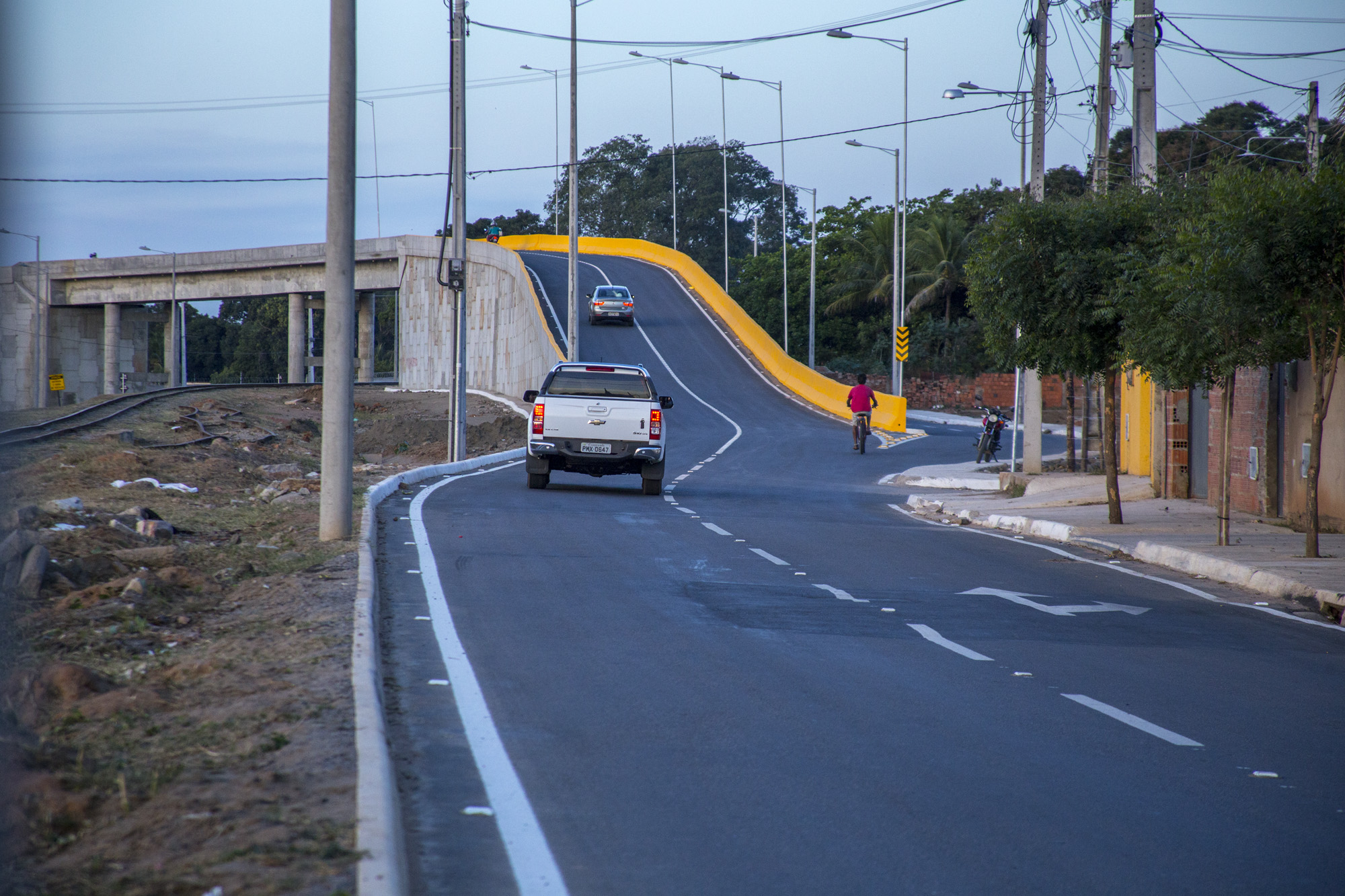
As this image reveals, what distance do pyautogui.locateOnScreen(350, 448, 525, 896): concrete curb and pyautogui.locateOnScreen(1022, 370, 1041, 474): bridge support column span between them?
17639mm

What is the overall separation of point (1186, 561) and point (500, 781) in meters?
10.5

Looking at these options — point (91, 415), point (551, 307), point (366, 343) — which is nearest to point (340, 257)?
point (91, 415)

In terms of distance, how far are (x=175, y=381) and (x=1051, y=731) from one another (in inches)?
2897

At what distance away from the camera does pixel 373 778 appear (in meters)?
4.53

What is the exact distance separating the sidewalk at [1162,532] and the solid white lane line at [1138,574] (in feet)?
1.68

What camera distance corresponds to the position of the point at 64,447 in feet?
73.5

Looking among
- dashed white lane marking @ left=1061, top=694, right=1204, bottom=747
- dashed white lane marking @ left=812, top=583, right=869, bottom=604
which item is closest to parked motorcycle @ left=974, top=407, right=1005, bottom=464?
dashed white lane marking @ left=812, top=583, right=869, bottom=604

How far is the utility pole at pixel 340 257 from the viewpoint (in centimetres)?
1212

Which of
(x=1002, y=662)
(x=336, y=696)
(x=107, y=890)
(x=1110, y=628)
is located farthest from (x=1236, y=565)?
(x=107, y=890)

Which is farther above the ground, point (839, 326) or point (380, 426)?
point (839, 326)

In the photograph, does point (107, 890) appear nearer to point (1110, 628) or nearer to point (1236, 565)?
point (1110, 628)

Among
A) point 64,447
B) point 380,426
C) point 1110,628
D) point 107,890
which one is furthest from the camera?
point 380,426

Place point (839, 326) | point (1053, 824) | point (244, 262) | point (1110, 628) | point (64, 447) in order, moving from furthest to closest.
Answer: point (839, 326) → point (244, 262) → point (64, 447) → point (1110, 628) → point (1053, 824)

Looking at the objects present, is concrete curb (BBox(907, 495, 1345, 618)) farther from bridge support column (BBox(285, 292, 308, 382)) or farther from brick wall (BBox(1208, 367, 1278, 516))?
A: bridge support column (BBox(285, 292, 308, 382))
